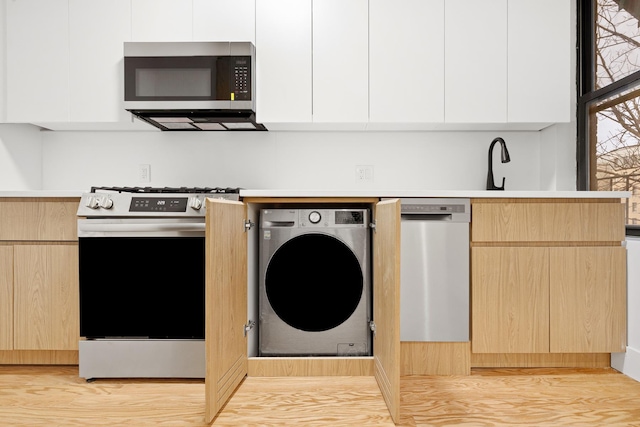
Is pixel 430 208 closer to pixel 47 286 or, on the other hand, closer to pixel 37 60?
pixel 47 286

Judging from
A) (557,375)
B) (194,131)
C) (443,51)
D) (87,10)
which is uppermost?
(87,10)

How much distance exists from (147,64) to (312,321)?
5.17 feet

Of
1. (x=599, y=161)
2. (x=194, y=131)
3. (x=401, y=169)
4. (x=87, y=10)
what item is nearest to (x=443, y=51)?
(x=401, y=169)

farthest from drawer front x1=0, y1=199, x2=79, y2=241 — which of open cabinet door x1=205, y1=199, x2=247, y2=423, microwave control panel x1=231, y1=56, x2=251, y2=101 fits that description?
microwave control panel x1=231, y1=56, x2=251, y2=101

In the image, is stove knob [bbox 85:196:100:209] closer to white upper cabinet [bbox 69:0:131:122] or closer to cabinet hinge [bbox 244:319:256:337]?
white upper cabinet [bbox 69:0:131:122]

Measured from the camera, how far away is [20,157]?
255 cm

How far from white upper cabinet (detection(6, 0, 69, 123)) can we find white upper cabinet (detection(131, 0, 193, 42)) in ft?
1.29

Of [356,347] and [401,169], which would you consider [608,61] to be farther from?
[356,347]

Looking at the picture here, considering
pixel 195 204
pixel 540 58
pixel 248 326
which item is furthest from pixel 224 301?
pixel 540 58

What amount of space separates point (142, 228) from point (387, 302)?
3.58ft

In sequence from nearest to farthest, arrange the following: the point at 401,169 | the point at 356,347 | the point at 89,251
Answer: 1. the point at 89,251
2. the point at 356,347
3. the point at 401,169

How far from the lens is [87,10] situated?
2.39 meters

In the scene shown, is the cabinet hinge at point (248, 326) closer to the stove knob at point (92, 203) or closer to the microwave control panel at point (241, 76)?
the stove knob at point (92, 203)

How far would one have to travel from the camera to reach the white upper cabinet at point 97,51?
94.0 inches
